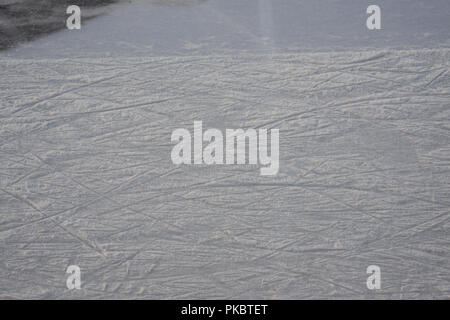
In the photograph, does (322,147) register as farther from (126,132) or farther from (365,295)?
(126,132)

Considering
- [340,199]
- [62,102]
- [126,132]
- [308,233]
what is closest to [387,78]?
[340,199]
